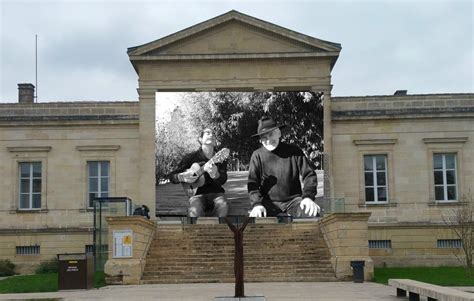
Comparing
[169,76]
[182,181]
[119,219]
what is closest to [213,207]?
[182,181]

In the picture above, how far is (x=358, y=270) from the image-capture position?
2628 centimetres

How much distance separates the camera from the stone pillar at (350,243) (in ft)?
89.0

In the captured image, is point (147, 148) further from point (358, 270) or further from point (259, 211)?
point (358, 270)

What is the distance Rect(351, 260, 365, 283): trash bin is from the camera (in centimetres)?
2623

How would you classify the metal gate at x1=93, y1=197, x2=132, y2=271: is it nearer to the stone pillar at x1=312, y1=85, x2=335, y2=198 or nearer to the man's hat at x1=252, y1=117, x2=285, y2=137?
the man's hat at x1=252, y1=117, x2=285, y2=137

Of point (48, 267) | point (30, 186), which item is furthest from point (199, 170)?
point (30, 186)

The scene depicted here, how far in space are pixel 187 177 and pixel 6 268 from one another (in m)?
9.26

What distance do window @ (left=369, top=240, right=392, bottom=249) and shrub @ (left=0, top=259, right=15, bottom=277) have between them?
657 inches

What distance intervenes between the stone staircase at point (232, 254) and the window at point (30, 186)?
737 cm

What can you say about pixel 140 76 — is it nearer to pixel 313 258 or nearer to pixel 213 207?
pixel 213 207

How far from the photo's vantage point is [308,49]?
36.7 metres

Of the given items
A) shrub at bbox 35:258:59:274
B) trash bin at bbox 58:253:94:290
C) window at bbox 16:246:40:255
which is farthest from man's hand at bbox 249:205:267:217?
trash bin at bbox 58:253:94:290

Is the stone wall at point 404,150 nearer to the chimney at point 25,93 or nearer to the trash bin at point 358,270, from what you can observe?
the trash bin at point 358,270

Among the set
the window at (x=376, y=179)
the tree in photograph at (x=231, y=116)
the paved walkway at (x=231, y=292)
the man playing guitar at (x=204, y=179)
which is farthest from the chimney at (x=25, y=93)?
the paved walkway at (x=231, y=292)
